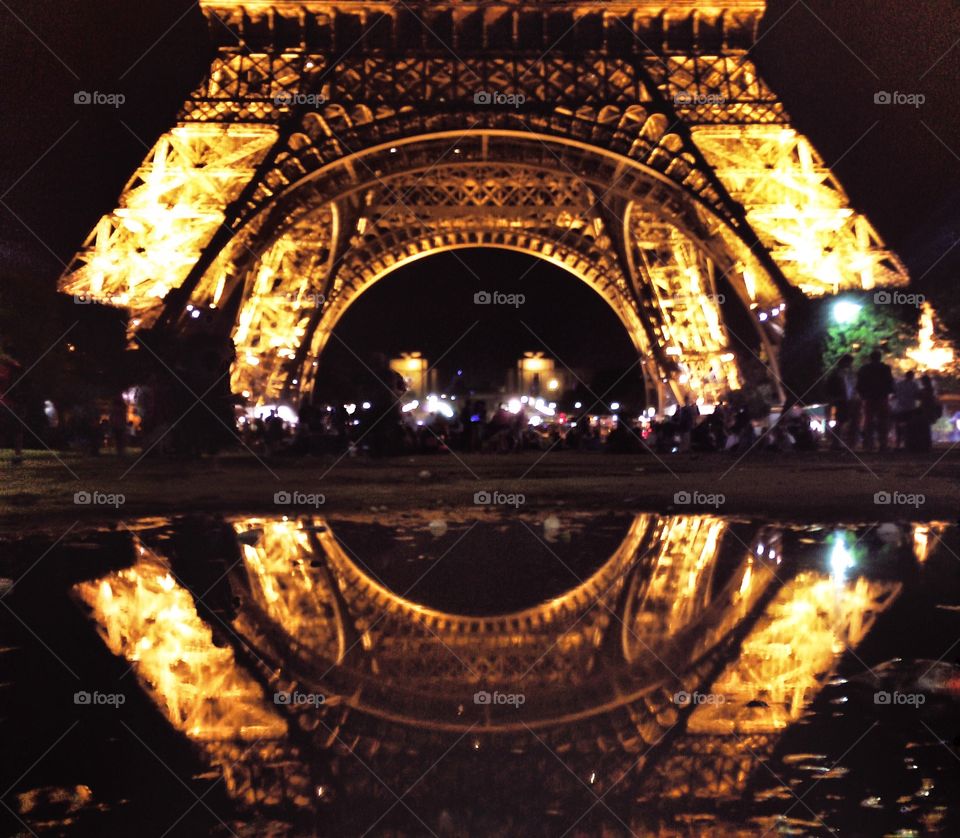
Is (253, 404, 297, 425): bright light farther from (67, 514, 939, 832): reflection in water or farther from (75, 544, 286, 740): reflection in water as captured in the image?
(75, 544, 286, 740): reflection in water

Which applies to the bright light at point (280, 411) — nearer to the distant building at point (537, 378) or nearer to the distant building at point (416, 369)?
the distant building at point (416, 369)

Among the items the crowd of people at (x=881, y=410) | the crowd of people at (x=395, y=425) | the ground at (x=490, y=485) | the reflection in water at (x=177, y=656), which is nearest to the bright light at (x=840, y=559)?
the ground at (x=490, y=485)

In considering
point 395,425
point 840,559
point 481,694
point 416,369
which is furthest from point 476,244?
point 416,369

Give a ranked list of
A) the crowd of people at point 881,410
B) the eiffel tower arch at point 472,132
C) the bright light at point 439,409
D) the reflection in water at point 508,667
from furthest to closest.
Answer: the bright light at point 439,409
the eiffel tower arch at point 472,132
the crowd of people at point 881,410
the reflection in water at point 508,667

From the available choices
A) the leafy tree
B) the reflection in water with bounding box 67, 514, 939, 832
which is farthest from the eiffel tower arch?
the reflection in water with bounding box 67, 514, 939, 832

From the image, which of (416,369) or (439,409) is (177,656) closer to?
(439,409)

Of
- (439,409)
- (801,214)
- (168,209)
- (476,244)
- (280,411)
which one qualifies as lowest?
(280,411)

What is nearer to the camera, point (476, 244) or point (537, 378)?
point (476, 244)
